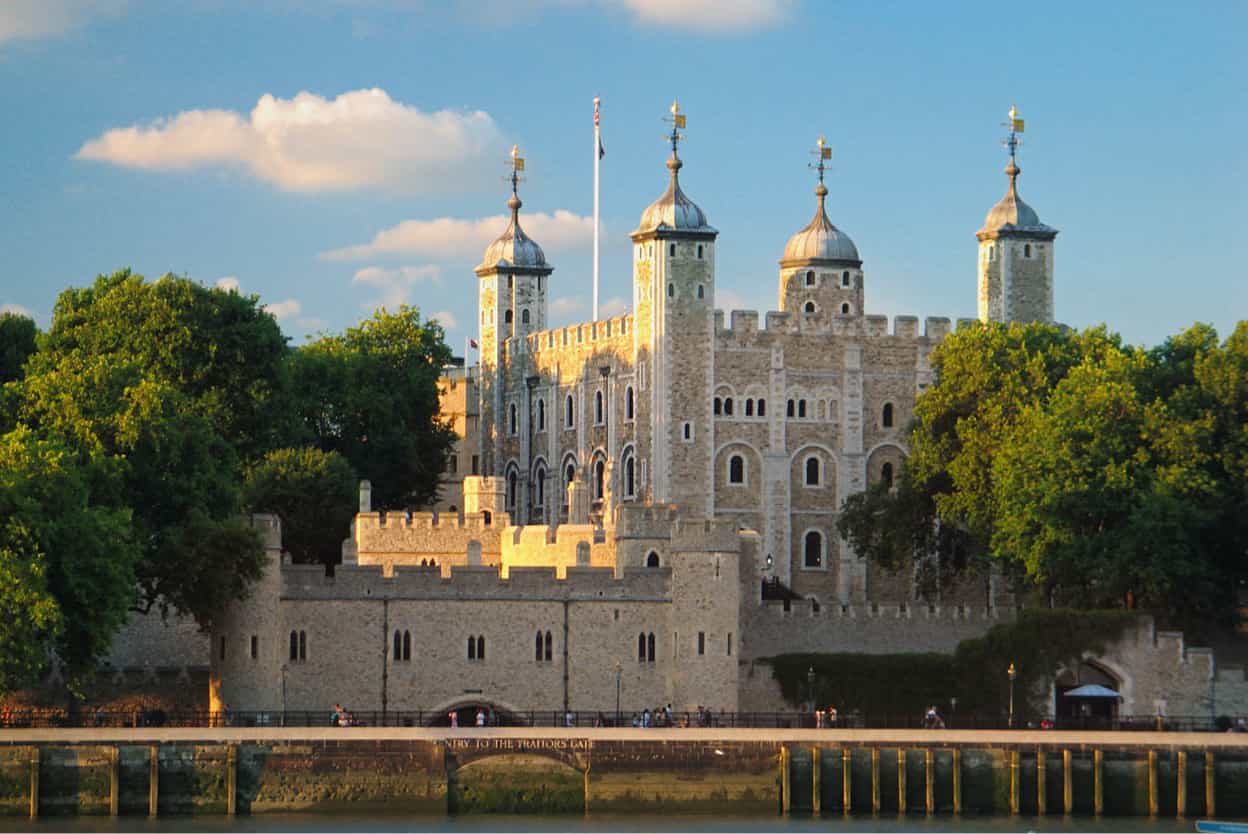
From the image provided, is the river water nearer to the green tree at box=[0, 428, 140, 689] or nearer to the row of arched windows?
the green tree at box=[0, 428, 140, 689]

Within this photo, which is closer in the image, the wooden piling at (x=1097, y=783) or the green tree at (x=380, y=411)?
the wooden piling at (x=1097, y=783)

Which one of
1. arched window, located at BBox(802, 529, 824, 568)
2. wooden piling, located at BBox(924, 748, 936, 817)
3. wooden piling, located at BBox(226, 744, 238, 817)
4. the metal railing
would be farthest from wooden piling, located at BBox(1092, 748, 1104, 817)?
arched window, located at BBox(802, 529, 824, 568)

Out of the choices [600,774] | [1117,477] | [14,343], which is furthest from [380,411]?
[600,774]

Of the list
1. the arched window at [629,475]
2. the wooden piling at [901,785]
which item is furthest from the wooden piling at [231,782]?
the arched window at [629,475]

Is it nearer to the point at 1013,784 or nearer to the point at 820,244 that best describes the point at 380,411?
the point at 820,244

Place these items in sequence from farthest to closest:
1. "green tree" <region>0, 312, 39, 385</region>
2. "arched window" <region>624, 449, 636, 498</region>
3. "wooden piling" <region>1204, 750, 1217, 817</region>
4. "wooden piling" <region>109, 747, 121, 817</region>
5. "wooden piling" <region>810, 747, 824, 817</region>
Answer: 1. "arched window" <region>624, 449, 636, 498</region>
2. "green tree" <region>0, 312, 39, 385</region>
3. "wooden piling" <region>1204, 750, 1217, 817</region>
4. "wooden piling" <region>810, 747, 824, 817</region>
5. "wooden piling" <region>109, 747, 121, 817</region>

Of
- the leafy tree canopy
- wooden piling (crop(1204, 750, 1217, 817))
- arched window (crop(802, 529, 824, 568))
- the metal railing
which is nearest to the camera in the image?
wooden piling (crop(1204, 750, 1217, 817))

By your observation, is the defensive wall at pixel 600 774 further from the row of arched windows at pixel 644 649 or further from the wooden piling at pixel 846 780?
the row of arched windows at pixel 644 649

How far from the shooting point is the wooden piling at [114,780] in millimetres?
63438

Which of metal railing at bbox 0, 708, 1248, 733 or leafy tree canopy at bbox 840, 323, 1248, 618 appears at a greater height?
leafy tree canopy at bbox 840, 323, 1248, 618

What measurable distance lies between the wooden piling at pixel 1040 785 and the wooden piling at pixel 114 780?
61.8 feet

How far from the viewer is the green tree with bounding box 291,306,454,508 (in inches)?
4087

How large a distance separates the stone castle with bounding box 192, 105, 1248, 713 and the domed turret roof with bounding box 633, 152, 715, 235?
9cm

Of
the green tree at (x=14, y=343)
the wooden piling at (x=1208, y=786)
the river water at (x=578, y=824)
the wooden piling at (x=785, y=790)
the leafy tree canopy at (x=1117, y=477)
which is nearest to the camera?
the river water at (x=578, y=824)
